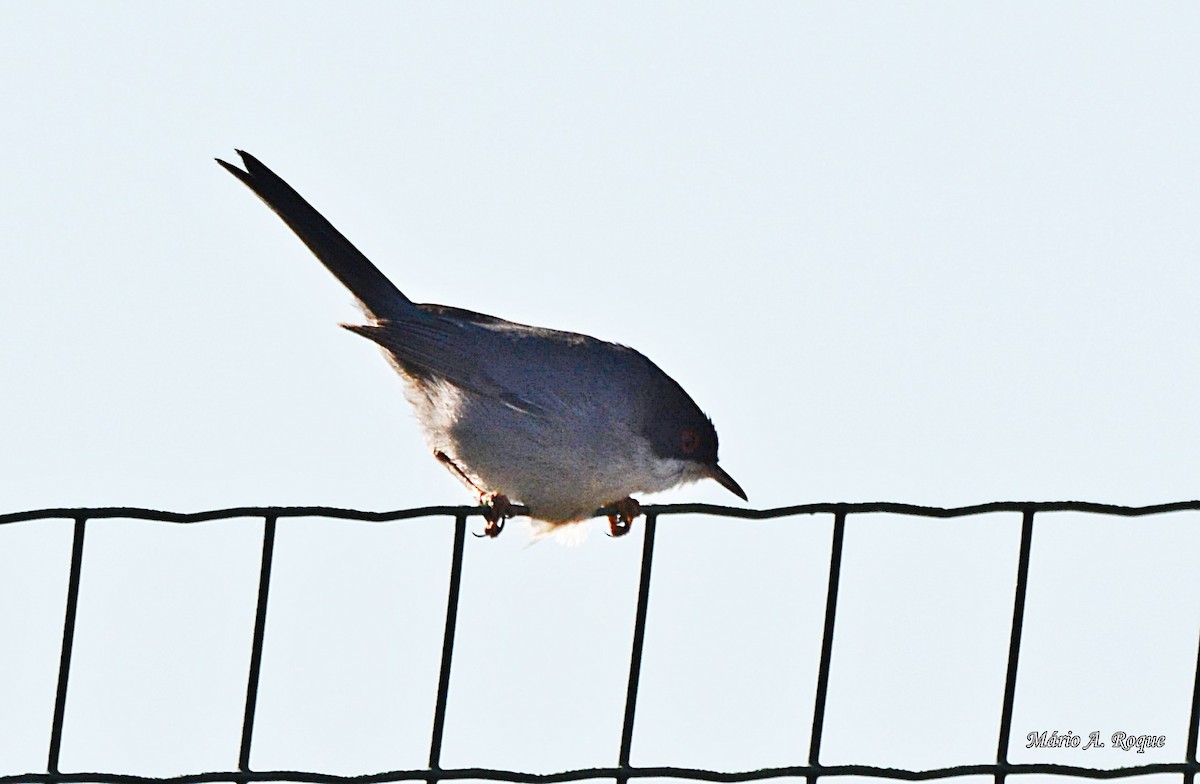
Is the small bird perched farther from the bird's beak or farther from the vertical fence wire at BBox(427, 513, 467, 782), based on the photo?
the vertical fence wire at BBox(427, 513, 467, 782)

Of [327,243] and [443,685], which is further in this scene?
[327,243]

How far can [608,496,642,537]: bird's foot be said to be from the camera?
525 cm

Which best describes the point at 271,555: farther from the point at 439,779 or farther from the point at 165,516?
the point at 439,779

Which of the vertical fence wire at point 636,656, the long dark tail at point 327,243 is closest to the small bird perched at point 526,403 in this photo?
the long dark tail at point 327,243

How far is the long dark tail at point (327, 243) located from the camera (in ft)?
18.2

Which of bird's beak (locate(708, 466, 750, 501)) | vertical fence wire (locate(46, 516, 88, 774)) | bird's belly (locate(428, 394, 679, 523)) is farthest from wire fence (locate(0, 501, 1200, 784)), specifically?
bird's beak (locate(708, 466, 750, 501))

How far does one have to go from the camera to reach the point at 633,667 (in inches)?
143

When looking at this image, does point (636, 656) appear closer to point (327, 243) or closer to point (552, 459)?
point (552, 459)

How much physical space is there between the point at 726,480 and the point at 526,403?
2.64 feet

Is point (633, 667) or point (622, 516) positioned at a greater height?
point (622, 516)

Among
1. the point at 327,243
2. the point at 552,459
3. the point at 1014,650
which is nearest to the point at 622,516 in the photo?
the point at 552,459

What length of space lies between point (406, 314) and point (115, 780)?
2.49 m

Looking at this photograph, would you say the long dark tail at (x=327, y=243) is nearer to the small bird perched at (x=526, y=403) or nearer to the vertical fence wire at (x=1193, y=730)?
the small bird perched at (x=526, y=403)

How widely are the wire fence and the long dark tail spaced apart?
2.11m
